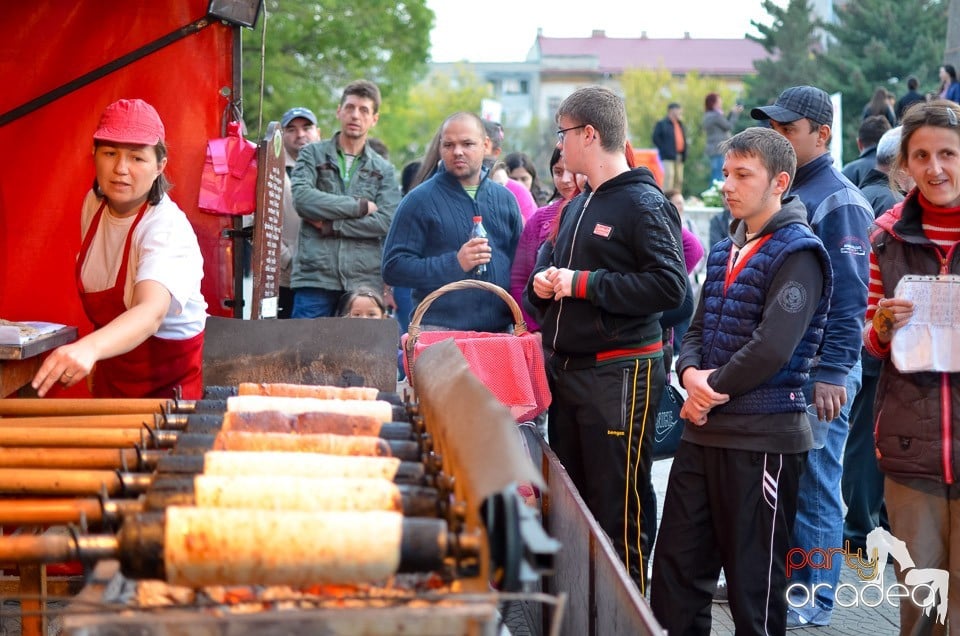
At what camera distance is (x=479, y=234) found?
5.23 m

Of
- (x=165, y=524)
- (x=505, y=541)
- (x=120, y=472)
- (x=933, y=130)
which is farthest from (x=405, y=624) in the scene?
(x=933, y=130)

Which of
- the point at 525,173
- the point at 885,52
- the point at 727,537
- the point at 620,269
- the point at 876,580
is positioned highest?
the point at 885,52

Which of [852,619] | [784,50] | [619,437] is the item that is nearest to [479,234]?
[619,437]

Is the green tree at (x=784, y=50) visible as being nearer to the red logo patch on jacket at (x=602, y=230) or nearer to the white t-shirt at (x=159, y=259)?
the red logo patch on jacket at (x=602, y=230)

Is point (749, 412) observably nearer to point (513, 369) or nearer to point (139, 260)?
point (513, 369)

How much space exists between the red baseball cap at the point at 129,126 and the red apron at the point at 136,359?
10.0 inches

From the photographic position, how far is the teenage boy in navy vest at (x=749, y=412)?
12.0 feet

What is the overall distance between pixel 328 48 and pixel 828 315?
19771 millimetres

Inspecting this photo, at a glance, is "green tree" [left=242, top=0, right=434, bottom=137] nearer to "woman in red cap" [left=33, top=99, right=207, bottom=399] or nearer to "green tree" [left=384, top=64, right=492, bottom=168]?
"woman in red cap" [left=33, top=99, right=207, bottom=399]

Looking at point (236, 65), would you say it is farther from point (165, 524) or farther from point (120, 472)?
point (165, 524)

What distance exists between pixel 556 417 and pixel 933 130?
1.82 meters

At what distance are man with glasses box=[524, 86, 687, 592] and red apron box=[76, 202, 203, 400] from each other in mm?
1397

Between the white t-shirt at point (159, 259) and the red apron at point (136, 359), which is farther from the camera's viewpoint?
the red apron at point (136, 359)

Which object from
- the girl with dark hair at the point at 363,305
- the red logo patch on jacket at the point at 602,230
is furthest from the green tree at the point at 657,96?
the red logo patch on jacket at the point at 602,230
